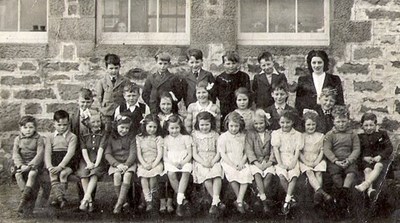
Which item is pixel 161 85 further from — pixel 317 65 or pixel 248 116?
pixel 317 65

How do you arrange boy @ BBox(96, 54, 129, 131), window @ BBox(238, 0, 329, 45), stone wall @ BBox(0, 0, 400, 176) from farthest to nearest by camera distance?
1. window @ BBox(238, 0, 329, 45)
2. stone wall @ BBox(0, 0, 400, 176)
3. boy @ BBox(96, 54, 129, 131)

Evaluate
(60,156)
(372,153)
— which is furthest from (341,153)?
(60,156)

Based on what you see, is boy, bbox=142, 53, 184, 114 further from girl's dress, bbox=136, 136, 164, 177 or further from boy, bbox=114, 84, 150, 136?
girl's dress, bbox=136, 136, 164, 177

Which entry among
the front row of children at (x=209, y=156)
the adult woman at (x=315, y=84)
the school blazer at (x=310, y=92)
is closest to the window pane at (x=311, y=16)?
the adult woman at (x=315, y=84)

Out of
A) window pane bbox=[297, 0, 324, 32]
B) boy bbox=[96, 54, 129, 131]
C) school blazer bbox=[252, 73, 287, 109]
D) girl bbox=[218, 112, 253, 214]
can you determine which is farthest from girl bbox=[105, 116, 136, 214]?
window pane bbox=[297, 0, 324, 32]

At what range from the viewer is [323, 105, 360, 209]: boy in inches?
249

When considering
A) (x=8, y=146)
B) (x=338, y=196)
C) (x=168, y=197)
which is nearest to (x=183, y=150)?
(x=168, y=197)

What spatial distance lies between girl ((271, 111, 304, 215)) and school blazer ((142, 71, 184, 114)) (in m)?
1.21

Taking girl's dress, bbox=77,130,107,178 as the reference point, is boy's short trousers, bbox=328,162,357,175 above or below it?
below

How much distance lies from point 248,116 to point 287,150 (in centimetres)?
55

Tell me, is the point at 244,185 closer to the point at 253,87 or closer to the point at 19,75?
the point at 253,87

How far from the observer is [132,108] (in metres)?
6.85

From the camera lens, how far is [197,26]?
26.4 feet

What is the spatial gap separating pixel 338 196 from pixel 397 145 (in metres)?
1.96
